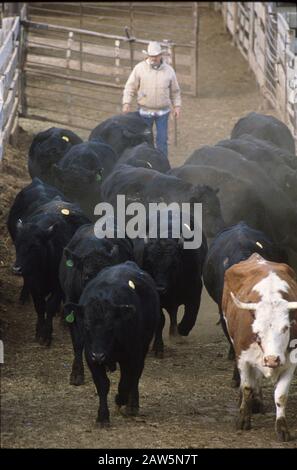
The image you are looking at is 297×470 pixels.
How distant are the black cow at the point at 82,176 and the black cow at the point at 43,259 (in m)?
2.23

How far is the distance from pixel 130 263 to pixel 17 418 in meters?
1.47

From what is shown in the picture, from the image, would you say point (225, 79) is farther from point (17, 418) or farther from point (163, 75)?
point (17, 418)

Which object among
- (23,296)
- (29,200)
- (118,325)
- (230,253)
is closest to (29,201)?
(29,200)

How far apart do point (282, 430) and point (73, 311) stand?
1802mm

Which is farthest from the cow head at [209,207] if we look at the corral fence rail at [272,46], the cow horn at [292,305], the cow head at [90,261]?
the corral fence rail at [272,46]

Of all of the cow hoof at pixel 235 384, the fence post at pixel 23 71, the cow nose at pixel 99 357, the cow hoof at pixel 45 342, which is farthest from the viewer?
the fence post at pixel 23 71

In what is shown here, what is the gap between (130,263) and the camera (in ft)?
28.6

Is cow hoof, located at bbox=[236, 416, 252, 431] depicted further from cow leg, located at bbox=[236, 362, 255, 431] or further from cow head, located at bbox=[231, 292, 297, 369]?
cow head, located at bbox=[231, 292, 297, 369]

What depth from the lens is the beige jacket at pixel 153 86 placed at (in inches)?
618

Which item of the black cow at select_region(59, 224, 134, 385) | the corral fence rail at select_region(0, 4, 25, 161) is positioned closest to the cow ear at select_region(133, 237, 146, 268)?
the black cow at select_region(59, 224, 134, 385)

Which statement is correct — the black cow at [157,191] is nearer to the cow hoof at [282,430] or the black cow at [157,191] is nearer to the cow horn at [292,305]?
the cow horn at [292,305]

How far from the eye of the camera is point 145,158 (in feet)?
44.5

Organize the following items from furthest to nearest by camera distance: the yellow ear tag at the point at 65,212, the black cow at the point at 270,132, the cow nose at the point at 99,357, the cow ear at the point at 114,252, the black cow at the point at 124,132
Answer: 1. the black cow at the point at 270,132
2. the black cow at the point at 124,132
3. the yellow ear tag at the point at 65,212
4. the cow ear at the point at 114,252
5. the cow nose at the point at 99,357

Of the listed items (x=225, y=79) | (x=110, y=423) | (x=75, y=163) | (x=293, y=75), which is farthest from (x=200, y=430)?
(x=225, y=79)
